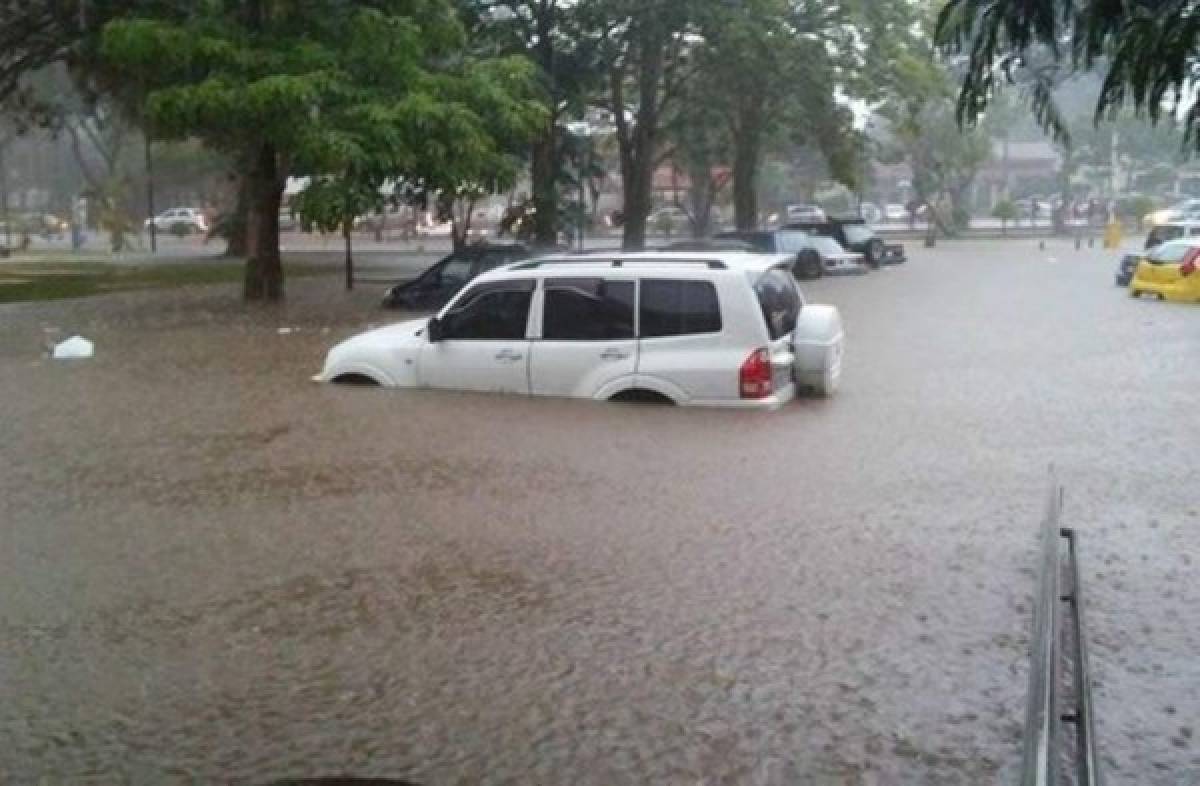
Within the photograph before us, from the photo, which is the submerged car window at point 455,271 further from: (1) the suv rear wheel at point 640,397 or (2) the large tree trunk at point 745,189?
(2) the large tree trunk at point 745,189

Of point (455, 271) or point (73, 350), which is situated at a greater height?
point (455, 271)

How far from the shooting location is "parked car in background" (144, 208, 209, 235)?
2768 inches

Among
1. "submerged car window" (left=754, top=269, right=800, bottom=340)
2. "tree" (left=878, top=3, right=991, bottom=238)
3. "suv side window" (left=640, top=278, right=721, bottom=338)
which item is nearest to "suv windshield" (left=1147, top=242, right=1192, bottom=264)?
"submerged car window" (left=754, top=269, right=800, bottom=340)

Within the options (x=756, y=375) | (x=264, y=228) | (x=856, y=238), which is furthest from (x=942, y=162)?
(x=756, y=375)

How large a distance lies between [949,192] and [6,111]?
50909mm

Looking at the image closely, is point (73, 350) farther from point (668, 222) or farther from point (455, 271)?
point (668, 222)

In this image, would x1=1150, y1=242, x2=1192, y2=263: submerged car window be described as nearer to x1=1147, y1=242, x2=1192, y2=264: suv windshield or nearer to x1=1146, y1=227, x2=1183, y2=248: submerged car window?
x1=1147, y1=242, x2=1192, y2=264: suv windshield

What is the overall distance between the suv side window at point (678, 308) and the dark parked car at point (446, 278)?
1254cm

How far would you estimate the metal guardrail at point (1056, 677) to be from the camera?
4.02m

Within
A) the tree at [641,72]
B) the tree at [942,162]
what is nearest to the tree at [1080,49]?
the tree at [641,72]

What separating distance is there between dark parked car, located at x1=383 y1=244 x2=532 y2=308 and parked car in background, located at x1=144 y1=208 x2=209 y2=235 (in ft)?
158

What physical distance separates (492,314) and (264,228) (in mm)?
13614

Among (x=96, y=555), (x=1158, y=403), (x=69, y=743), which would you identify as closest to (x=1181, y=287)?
(x=1158, y=403)

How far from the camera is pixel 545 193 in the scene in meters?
33.1
